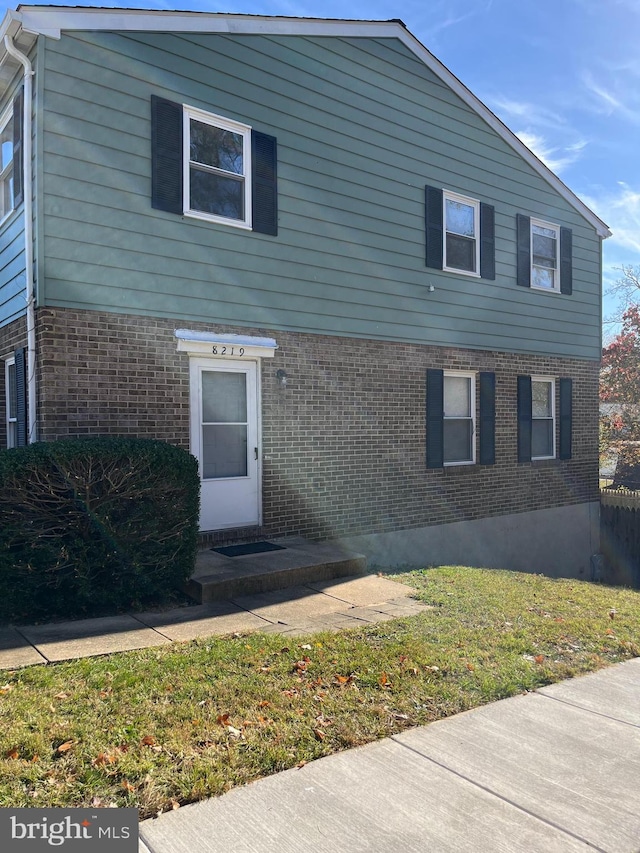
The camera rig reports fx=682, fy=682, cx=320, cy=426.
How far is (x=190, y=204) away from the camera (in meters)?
8.00

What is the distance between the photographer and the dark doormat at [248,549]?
7785mm

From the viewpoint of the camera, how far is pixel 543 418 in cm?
1289

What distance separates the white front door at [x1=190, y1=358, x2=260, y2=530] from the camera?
26.5 feet

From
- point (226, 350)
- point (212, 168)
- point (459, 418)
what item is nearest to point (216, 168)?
point (212, 168)

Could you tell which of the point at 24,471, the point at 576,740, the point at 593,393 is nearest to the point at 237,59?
the point at 24,471

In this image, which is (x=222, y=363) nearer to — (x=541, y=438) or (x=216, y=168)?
(x=216, y=168)

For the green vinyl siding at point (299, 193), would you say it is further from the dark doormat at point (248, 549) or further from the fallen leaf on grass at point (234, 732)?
the fallen leaf on grass at point (234, 732)

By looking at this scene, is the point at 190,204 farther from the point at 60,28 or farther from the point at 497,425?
the point at 497,425

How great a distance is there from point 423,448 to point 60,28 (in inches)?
281

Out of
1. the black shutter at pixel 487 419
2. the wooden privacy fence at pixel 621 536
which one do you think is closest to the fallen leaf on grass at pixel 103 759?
the black shutter at pixel 487 419

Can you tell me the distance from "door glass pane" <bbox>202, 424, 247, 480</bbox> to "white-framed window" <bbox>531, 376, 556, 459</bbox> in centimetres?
643

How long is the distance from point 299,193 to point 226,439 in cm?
341

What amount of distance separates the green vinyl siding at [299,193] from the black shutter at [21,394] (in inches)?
39.3

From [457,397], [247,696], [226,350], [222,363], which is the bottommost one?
[247,696]
